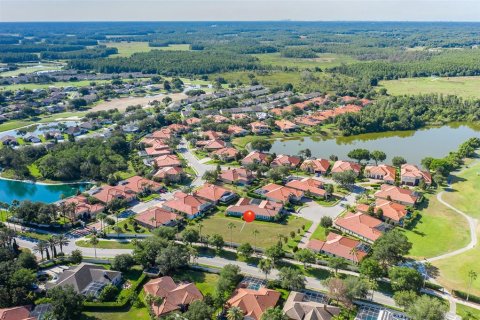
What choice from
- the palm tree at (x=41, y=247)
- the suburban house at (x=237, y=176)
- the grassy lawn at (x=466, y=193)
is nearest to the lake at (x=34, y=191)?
the palm tree at (x=41, y=247)

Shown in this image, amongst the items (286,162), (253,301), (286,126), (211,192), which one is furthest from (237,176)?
(286,126)

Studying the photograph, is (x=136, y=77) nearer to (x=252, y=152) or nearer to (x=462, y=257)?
(x=252, y=152)

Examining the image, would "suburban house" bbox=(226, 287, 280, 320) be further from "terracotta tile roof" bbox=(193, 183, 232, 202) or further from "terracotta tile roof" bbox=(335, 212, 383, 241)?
"terracotta tile roof" bbox=(193, 183, 232, 202)

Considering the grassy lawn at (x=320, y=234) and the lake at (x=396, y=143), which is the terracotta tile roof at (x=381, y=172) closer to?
the lake at (x=396, y=143)

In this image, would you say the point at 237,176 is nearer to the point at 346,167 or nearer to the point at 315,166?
the point at 315,166

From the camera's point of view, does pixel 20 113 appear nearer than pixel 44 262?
No

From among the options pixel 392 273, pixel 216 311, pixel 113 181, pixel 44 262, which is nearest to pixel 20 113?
pixel 113 181
